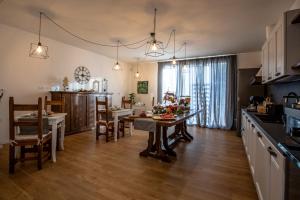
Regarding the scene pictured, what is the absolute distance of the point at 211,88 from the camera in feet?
19.0

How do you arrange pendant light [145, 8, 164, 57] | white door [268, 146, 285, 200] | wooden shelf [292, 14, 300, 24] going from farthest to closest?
pendant light [145, 8, 164, 57], wooden shelf [292, 14, 300, 24], white door [268, 146, 285, 200]

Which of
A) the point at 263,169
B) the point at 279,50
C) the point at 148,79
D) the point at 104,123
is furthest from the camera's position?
the point at 148,79

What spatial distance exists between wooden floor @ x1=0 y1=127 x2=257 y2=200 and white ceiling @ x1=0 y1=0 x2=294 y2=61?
258 centimetres

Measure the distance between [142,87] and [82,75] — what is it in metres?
2.70

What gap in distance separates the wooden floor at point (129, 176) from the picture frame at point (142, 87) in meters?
4.00

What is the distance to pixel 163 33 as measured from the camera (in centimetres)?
379

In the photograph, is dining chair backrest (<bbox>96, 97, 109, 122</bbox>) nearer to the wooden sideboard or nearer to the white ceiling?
the wooden sideboard

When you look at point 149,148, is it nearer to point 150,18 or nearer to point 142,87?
point 150,18

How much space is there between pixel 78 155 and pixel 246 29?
428cm

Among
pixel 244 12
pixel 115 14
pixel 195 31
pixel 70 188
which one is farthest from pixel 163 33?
pixel 70 188

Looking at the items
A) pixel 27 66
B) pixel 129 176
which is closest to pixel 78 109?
pixel 27 66

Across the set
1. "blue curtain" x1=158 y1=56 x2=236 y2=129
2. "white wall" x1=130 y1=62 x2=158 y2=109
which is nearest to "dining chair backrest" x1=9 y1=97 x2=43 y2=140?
"blue curtain" x1=158 y1=56 x2=236 y2=129

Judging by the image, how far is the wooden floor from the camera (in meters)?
1.93

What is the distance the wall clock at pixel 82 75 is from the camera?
510 cm
